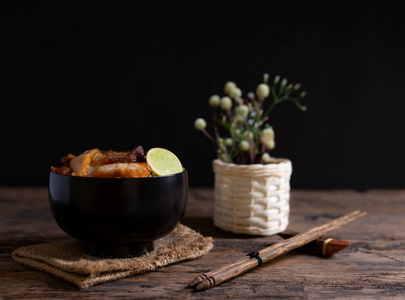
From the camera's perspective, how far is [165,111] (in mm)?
1964

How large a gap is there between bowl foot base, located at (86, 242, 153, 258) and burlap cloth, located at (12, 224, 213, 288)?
15 mm

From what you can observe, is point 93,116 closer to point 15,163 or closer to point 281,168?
point 15,163

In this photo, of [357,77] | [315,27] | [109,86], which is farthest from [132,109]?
[357,77]

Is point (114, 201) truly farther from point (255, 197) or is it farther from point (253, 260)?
point (255, 197)

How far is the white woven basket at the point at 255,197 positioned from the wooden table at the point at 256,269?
37 mm

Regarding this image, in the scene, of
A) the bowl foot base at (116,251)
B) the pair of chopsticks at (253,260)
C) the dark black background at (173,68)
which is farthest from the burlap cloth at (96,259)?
the dark black background at (173,68)

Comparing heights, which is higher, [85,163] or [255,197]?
[85,163]

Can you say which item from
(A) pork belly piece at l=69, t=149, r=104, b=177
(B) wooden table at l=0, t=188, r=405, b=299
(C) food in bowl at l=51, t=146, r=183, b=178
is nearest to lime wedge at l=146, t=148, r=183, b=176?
(C) food in bowl at l=51, t=146, r=183, b=178

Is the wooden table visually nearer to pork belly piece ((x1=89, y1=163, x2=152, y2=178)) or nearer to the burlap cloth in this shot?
the burlap cloth

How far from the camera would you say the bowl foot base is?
92 cm

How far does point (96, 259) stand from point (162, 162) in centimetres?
26

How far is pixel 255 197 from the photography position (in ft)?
3.83

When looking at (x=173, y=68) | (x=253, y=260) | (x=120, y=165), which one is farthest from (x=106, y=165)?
(x=173, y=68)

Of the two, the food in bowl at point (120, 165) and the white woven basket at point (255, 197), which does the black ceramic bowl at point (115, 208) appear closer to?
the food in bowl at point (120, 165)
